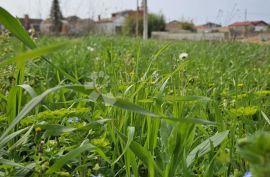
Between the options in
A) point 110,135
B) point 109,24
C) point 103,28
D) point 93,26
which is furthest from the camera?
point 109,24

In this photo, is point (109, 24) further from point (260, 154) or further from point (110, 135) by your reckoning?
point (260, 154)

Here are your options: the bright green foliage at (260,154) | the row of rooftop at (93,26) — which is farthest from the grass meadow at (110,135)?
the row of rooftop at (93,26)

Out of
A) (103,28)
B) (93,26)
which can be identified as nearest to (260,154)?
(103,28)

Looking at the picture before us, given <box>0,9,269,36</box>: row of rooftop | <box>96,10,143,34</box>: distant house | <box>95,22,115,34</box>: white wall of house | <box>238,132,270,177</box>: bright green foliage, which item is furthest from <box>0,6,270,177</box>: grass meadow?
<box>95,22,115,34</box>: white wall of house

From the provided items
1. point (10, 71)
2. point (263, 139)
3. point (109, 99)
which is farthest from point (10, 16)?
point (10, 71)

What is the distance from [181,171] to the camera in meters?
0.94

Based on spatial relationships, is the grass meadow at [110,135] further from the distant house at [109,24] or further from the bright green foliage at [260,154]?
the distant house at [109,24]

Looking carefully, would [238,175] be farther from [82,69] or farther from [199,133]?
[82,69]

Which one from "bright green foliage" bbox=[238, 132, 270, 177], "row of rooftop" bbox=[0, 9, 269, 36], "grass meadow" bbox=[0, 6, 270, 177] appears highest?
"bright green foliage" bbox=[238, 132, 270, 177]

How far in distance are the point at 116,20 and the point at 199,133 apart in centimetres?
4322

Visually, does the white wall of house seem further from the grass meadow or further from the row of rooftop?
the grass meadow

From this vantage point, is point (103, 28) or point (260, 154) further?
point (103, 28)

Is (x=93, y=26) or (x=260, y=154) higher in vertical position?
(x=260, y=154)

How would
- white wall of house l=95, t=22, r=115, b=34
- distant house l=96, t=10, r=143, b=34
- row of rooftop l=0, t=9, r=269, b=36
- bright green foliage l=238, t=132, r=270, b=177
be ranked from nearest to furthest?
1. bright green foliage l=238, t=132, r=270, b=177
2. row of rooftop l=0, t=9, r=269, b=36
3. distant house l=96, t=10, r=143, b=34
4. white wall of house l=95, t=22, r=115, b=34
